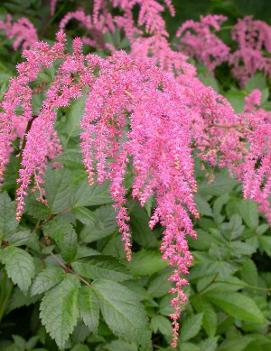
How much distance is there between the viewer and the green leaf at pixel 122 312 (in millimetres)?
1900

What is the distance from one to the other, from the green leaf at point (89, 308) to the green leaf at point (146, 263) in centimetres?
47

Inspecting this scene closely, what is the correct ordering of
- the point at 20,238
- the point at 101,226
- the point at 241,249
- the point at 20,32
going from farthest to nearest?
the point at 20,32, the point at 241,249, the point at 101,226, the point at 20,238

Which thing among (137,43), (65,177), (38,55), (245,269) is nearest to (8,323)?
(65,177)

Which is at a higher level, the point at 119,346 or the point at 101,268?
the point at 101,268

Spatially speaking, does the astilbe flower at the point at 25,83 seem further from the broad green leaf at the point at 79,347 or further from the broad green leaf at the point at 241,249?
the broad green leaf at the point at 241,249

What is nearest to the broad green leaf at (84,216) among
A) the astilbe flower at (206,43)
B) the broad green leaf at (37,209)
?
the broad green leaf at (37,209)

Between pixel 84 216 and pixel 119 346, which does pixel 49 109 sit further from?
pixel 119 346

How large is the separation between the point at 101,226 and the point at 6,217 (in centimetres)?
41

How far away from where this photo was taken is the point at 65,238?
209 cm

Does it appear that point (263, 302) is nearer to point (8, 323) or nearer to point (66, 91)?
point (8, 323)

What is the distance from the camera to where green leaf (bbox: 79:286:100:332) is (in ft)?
6.11

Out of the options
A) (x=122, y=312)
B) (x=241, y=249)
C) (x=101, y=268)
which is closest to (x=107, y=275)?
(x=101, y=268)

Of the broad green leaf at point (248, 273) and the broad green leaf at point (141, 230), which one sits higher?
the broad green leaf at point (141, 230)

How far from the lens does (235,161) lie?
238cm
